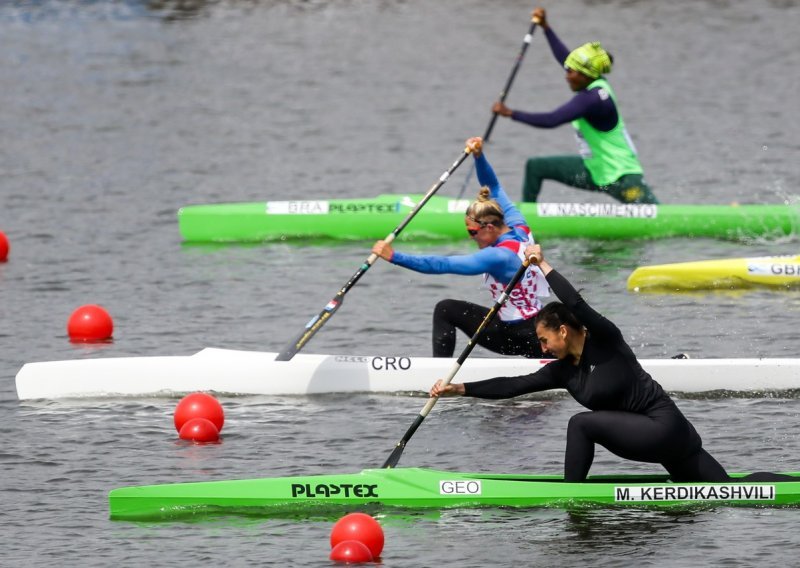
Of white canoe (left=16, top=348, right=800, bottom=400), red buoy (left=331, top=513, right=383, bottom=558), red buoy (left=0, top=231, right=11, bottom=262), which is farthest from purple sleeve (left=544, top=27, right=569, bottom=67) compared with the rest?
red buoy (left=331, top=513, right=383, bottom=558)

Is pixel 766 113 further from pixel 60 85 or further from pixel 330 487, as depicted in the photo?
pixel 330 487

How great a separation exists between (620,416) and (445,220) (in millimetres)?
9741

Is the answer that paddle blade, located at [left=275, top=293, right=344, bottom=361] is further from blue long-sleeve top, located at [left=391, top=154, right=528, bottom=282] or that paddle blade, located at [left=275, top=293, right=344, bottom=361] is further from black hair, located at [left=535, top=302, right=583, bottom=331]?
black hair, located at [left=535, top=302, right=583, bottom=331]

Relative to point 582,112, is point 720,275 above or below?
below

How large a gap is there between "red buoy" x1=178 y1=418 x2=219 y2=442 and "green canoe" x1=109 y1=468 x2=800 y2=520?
169 centimetres

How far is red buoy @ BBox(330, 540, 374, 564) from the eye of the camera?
37.6ft

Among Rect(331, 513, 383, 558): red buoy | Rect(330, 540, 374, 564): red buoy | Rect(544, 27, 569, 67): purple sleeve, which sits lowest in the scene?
Rect(330, 540, 374, 564): red buoy

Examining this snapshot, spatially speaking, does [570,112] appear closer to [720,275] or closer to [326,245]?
[720,275]

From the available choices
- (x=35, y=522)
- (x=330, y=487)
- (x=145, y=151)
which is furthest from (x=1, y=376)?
(x=145, y=151)

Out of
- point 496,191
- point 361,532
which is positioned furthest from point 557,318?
point 496,191

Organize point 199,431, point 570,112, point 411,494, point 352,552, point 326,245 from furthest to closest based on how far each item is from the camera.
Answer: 1. point 326,245
2. point 570,112
3. point 199,431
4. point 411,494
5. point 352,552

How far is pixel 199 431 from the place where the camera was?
14242mm

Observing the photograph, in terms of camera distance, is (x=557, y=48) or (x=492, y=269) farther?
(x=557, y=48)

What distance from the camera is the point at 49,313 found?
61.9 feet
